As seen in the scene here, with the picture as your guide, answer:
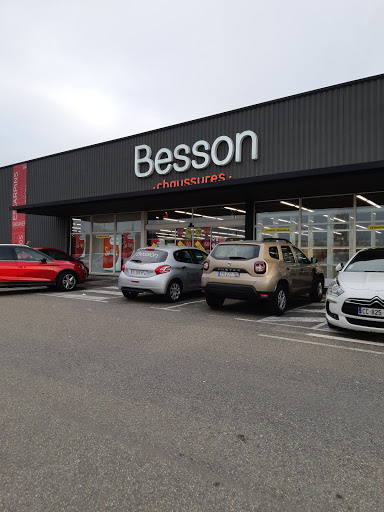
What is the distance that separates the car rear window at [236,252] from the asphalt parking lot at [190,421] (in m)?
2.41

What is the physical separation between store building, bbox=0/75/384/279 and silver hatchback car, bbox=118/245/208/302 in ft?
12.5

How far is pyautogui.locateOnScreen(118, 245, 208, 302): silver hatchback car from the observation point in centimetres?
997

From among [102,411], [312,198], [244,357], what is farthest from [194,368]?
[312,198]

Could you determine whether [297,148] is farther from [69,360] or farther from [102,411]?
[102,411]

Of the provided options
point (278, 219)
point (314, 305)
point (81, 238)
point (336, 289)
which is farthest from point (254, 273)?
point (81, 238)

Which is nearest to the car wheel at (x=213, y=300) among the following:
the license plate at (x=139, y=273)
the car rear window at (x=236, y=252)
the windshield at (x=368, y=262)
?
the car rear window at (x=236, y=252)

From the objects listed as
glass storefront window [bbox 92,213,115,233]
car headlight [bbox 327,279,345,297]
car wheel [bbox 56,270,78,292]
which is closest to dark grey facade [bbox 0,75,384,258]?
glass storefront window [bbox 92,213,115,233]

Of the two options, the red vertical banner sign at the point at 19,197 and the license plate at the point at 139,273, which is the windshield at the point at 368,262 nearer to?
the license plate at the point at 139,273

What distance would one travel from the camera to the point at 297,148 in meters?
13.1

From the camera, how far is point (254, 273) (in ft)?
26.8

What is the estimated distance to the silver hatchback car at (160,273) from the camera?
392 inches

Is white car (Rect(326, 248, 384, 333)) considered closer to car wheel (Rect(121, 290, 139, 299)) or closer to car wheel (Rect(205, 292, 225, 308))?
car wheel (Rect(205, 292, 225, 308))

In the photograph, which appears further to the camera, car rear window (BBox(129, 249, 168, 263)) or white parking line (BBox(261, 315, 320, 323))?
car rear window (BBox(129, 249, 168, 263))

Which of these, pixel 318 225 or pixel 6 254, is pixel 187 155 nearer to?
pixel 318 225
